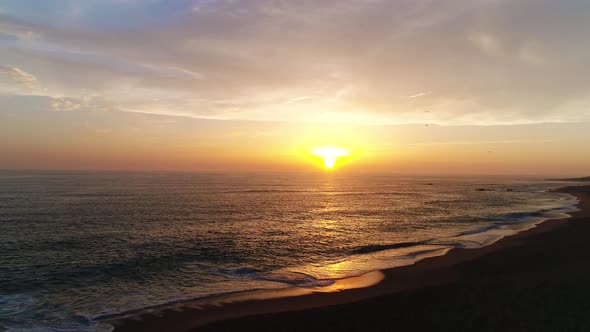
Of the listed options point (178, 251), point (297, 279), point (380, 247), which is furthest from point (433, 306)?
point (178, 251)

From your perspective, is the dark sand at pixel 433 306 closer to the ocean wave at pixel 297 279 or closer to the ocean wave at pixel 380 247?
the ocean wave at pixel 297 279

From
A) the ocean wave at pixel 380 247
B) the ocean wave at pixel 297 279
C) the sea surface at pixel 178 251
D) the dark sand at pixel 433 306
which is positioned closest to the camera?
the dark sand at pixel 433 306

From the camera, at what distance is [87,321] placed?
15461 mm

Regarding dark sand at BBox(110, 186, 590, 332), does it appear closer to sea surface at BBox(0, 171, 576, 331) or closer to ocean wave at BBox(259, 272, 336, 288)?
ocean wave at BBox(259, 272, 336, 288)

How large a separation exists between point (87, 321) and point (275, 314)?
8485 mm

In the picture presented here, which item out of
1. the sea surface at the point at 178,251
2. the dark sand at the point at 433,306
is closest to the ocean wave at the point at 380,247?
the sea surface at the point at 178,251

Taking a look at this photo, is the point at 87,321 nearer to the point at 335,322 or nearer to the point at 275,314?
the point at 275,314

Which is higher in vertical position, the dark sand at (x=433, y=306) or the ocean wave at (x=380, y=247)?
the dark sand at (x=433, y=306)

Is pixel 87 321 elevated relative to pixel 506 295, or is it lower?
lower

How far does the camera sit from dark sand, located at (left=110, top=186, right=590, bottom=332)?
13696mm

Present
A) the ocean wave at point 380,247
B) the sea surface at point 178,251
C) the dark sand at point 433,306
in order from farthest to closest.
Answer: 1. the ocean wave at point 380,247
2. the sea surface at point 178,251
3. the dark sand at point 433,306

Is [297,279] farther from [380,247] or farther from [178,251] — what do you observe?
[178,251]

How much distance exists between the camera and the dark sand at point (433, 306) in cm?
1370

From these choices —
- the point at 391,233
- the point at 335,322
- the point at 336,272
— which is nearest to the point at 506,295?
the point at 335,322
